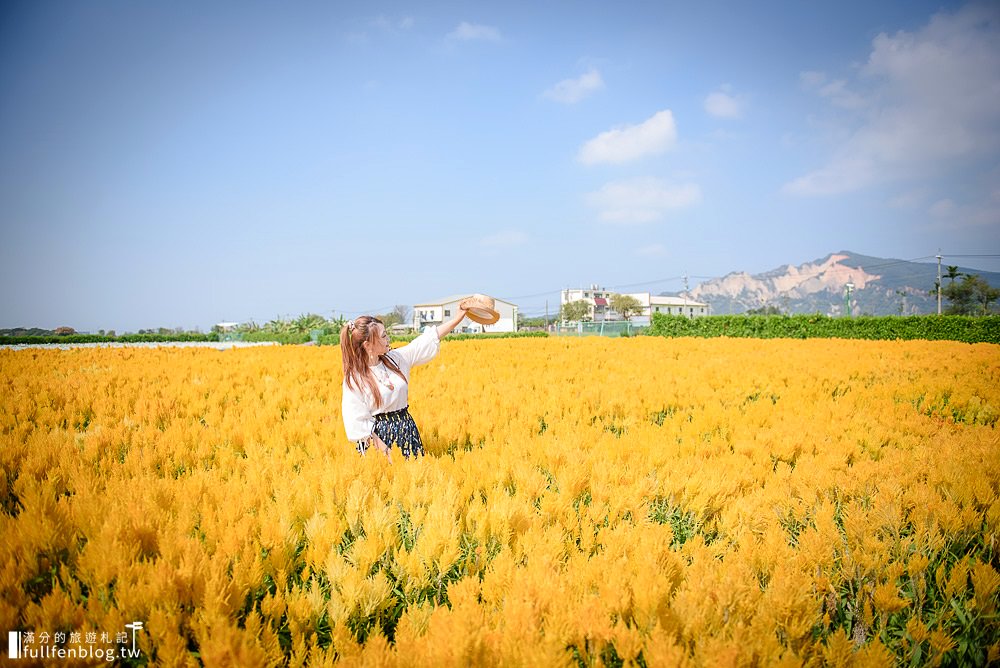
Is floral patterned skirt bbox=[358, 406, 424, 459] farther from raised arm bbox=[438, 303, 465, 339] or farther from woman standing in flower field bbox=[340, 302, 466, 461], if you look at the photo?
raised arm bbox=[438, 303, 465, 339]

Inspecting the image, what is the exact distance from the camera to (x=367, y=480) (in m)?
2.61

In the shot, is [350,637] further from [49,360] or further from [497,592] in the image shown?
[49,360]

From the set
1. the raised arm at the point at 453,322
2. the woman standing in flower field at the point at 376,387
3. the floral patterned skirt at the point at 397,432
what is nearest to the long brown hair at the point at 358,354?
the woman standing in flower field at the point at 376,387

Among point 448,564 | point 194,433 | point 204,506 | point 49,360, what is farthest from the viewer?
point 49,360

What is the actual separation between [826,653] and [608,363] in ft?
27.9

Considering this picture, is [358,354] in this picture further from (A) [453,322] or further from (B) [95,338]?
(B) [95,338]

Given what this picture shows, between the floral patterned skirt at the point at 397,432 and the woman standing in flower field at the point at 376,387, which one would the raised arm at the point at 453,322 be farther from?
the floral patterned skirt at the point at 397,432

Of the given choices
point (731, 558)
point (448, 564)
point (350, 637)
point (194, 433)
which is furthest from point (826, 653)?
point (194, 433)

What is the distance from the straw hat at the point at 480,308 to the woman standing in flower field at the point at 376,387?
4 cm

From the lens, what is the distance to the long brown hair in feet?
10.8

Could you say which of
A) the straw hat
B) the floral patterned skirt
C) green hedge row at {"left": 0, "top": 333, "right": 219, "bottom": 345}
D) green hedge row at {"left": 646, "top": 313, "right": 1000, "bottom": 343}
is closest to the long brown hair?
the floral patterned skirt

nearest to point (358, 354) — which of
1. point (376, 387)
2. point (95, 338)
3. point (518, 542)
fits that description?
point (376, 387)

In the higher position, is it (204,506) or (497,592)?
(204,506)

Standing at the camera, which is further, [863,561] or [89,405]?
[89,405]
